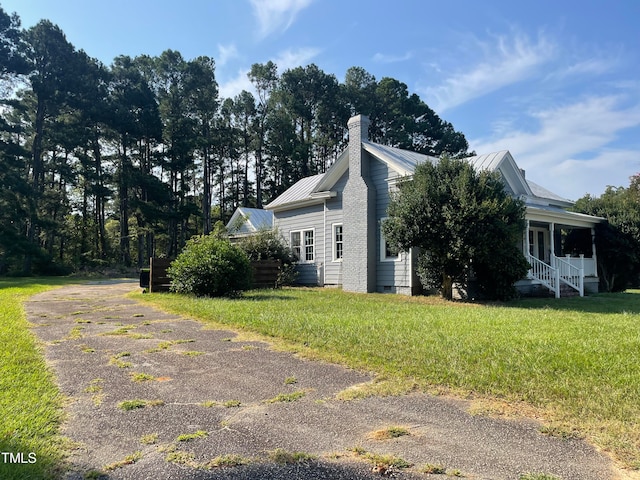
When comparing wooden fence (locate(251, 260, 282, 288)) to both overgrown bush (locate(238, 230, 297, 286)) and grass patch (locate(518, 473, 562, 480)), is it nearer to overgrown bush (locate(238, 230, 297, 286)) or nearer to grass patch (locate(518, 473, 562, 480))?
overgrown bush (locate(238, 230, 297, 286))

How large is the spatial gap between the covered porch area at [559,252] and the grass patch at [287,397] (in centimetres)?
1174

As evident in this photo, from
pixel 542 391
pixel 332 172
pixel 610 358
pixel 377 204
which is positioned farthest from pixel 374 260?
pixel 542 391

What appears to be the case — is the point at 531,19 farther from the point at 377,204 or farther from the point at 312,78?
the point at 312,78

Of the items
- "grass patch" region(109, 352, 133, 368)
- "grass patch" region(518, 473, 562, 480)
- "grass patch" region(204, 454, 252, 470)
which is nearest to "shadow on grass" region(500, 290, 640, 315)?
"grass patch" region(518, 473, 562, 480)

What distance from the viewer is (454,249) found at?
11992 mm

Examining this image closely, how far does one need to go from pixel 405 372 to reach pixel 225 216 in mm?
42149

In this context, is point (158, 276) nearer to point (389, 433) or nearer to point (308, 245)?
point (308, 245)

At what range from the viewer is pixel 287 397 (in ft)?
13.6

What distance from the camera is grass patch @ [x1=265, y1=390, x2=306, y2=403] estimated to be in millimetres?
4066

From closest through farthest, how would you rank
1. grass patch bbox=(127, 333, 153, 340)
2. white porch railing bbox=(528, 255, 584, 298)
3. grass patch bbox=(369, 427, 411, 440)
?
grass patch bbox=(369, 427, 411, 440) → grass patch bbox=(127, 333, 153, 340) → white porch railing bbox=(528, 255, 584, 298)

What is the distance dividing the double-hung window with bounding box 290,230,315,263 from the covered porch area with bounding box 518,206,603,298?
8307 mm

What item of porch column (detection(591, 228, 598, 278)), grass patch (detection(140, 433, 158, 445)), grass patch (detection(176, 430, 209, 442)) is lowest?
grass patch (detection(140, 433, 158, 445))

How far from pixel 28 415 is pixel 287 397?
6.87 ft

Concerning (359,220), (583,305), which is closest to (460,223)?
(583,305)
